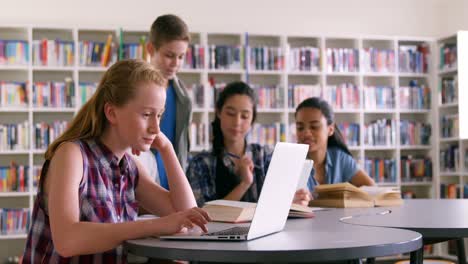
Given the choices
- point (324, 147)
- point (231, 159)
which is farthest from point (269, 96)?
point (231, 159)

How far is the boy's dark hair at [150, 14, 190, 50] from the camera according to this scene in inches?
124

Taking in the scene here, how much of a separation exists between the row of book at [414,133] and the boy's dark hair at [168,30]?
4516 millimetres

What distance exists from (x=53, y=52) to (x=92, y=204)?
15.6ft

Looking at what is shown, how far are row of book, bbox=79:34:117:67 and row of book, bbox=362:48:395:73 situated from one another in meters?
2.44

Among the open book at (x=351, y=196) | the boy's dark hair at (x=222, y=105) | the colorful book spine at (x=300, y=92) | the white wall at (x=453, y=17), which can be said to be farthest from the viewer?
the white wall at (x=453, y=17)

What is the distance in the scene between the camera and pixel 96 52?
251 inches

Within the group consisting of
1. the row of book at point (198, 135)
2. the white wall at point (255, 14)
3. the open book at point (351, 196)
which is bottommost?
the open book at point (351, 196)

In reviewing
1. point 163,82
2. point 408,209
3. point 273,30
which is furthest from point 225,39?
point 163,82

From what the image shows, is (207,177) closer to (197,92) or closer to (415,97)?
(197,92)

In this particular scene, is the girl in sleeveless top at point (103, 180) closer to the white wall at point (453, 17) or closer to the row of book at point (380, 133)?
the row of book at point (380, 133)

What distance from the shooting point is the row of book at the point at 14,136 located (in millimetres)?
6230

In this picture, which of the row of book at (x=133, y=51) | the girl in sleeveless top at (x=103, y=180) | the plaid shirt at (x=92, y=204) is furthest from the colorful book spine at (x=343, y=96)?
the plaid shirt at (x=92, y=204)

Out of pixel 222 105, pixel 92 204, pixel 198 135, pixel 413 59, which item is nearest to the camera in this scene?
pixel 92 204

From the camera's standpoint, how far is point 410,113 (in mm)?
7527
